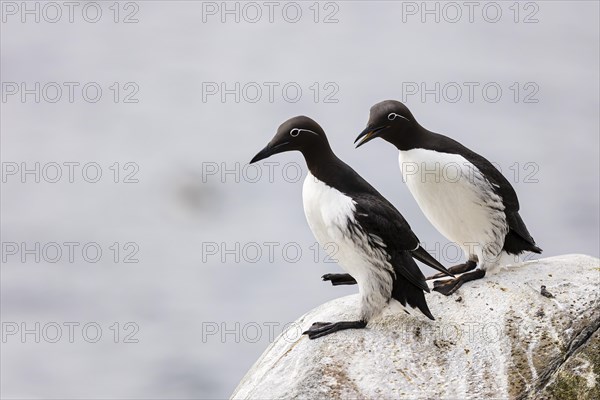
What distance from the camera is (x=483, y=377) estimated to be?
855 centimetres

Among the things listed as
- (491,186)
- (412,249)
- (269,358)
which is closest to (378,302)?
(412,249)

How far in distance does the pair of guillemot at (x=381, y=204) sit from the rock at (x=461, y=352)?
0.66 ft

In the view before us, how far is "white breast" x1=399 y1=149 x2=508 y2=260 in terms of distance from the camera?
31.4 feet

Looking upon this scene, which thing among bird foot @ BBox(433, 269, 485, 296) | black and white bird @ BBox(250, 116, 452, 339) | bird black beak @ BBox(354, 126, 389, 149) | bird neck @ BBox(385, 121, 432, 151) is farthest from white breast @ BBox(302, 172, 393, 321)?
bird neck @ BBox(385, 121, 432, 151)

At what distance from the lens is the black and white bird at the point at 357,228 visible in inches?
344

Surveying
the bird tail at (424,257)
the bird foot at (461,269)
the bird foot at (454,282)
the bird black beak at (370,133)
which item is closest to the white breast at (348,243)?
the bird tail at (424,257)

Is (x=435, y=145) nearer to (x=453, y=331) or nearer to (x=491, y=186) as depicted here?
(x=491, y=186)

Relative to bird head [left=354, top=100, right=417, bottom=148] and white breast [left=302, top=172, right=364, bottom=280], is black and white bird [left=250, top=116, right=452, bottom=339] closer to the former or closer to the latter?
white breast [left=302, top=172, right=364, bottom=280]

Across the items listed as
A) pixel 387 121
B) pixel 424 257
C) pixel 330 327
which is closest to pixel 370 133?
pixel 387 121

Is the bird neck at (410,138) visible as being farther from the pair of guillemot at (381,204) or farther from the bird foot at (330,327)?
the bird foot at (330,327)

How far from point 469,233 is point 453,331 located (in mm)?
1298

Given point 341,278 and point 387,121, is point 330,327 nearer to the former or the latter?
point 341,278

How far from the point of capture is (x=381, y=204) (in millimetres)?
8891

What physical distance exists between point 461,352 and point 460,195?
1.59 meters
